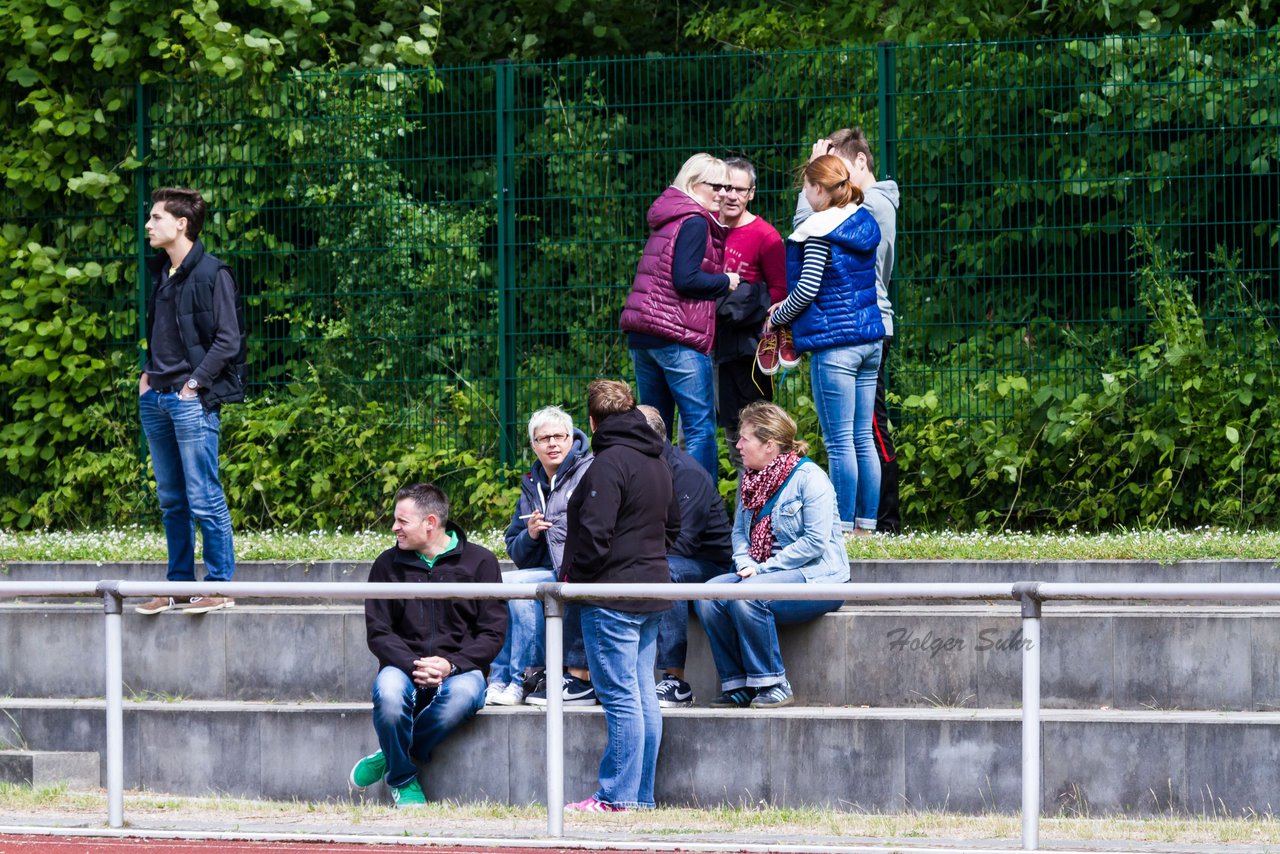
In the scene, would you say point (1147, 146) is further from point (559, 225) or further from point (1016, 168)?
point (559, 225)

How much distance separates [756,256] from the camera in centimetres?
970

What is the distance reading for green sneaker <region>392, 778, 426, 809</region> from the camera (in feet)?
24.8

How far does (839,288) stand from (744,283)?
570mm

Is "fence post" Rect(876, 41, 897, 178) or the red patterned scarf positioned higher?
"fence post" Rect(876, 41, 897, 178)

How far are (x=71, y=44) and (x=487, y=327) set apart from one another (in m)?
3.75

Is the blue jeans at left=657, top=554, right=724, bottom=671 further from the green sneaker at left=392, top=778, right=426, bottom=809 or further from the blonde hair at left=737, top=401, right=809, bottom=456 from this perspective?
the green sneaker at left=392, top=778, right=426, bottom=809

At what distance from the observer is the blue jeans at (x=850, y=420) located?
367 inches

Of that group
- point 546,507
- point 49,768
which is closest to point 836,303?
point 546,507

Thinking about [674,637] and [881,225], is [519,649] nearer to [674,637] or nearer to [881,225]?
[674,637]

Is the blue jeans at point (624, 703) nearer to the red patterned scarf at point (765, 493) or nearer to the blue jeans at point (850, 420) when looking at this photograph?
the red patterned scarf at point (765, 493)

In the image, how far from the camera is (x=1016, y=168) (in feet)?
36.6

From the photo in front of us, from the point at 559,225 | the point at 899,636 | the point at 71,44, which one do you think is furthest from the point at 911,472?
the point at 71,44

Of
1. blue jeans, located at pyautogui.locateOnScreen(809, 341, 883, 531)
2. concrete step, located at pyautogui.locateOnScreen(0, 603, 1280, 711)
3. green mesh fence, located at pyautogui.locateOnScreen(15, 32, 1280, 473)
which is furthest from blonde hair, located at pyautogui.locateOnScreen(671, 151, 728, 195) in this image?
concrete step, located at pyautogui.locateOnScreen(0, 603, 1280, 711)

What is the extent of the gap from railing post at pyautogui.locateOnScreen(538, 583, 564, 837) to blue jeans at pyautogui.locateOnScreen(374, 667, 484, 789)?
1113mm
